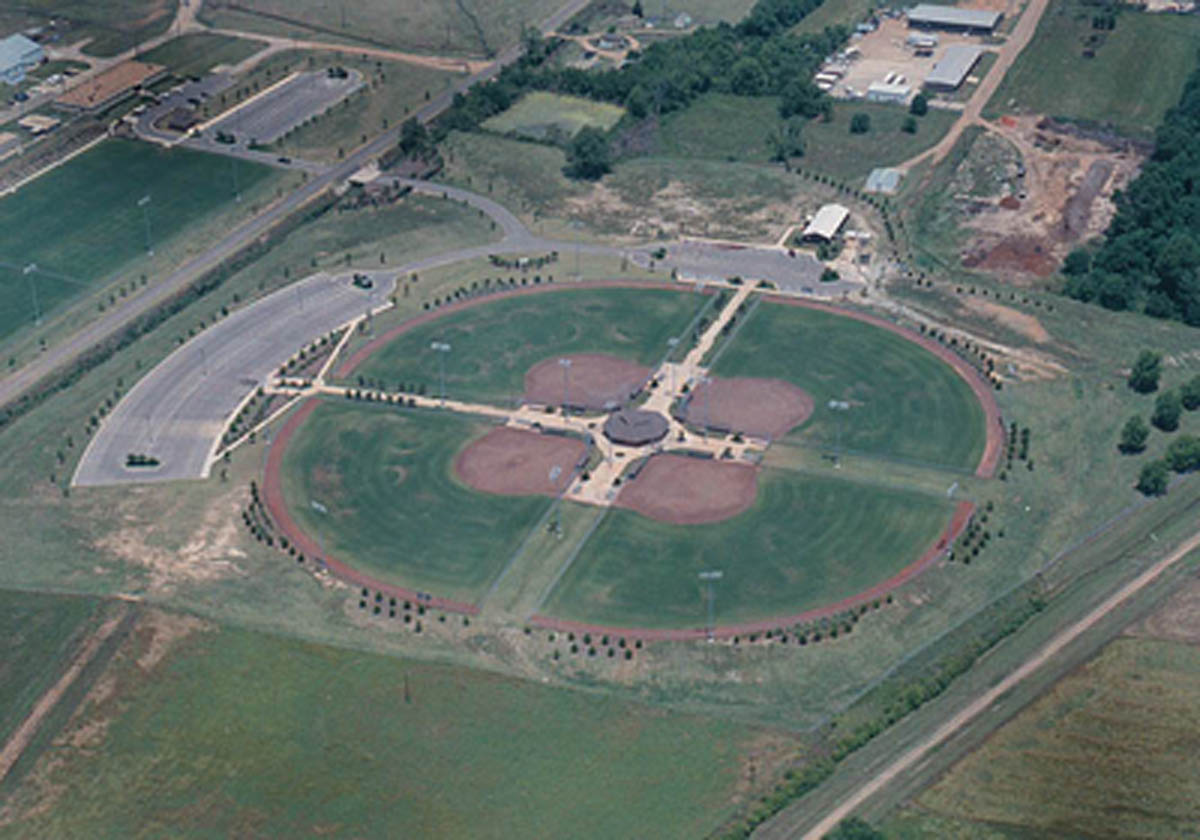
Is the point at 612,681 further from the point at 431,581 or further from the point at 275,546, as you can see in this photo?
the point at 275,546

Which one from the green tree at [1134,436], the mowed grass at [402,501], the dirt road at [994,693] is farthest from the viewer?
the green tree at [1134,436]

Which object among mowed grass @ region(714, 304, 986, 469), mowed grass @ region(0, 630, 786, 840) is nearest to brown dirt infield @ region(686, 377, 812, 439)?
mowed grass @ region(714, 304, 986, 469)

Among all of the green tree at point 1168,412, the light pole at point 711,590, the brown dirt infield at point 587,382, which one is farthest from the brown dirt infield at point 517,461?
the green tree at point 1168,412

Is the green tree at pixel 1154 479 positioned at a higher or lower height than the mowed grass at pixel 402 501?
higher

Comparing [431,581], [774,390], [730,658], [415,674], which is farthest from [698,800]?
[774,390]

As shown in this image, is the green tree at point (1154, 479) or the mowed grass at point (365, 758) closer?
the mowed grass at point (365, 758)

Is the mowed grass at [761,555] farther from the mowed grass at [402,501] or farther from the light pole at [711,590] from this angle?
the mowed grass at [402,501]

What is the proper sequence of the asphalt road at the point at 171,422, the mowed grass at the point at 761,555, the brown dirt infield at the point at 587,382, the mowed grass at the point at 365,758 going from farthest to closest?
the brown dirt infield at the point at 587,382 < the asphalt road at the point at 171,422 < the mowed grass at the point at 761,555 < the mowed grass at the point at 365,758
